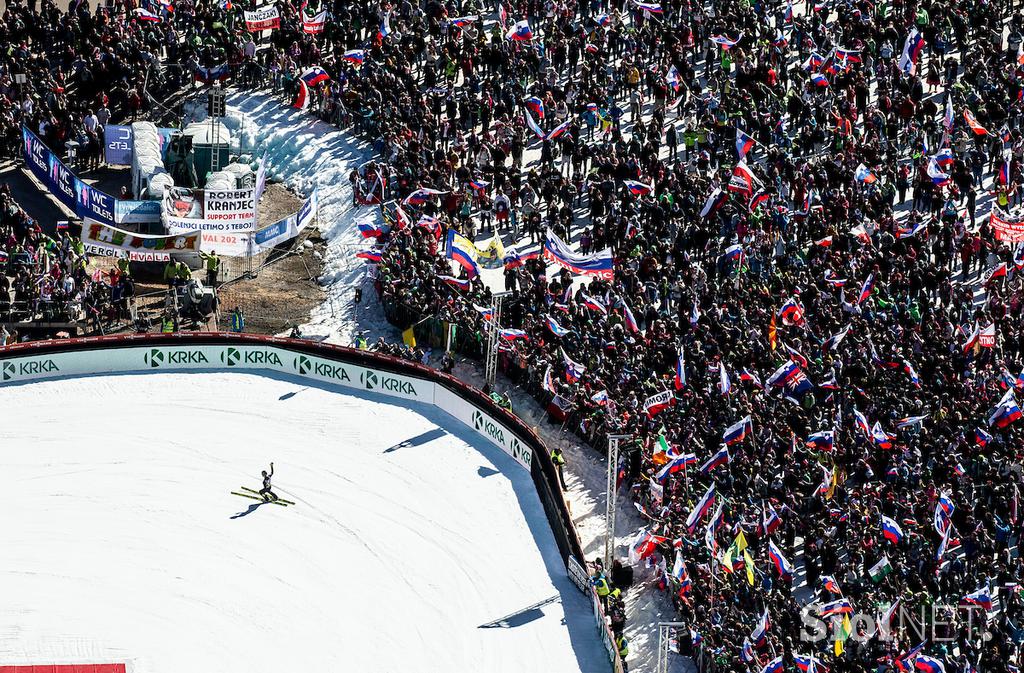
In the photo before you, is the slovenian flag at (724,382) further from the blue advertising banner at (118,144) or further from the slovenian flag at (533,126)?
the blue advertising banner at (118,144)

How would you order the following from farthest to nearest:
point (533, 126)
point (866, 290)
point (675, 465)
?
point (533, 126), point (866, 290), point (675, 465)

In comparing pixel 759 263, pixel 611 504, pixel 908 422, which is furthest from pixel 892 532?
pixel 759 263

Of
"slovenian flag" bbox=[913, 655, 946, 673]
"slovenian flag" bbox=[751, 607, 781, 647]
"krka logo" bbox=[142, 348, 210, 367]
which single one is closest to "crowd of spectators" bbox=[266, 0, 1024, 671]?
"slovenian flag" bbox=[751, 607, 781, 647]

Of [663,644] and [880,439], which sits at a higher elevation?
[880,439]

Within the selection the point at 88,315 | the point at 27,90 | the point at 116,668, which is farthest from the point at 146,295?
the point at 116,668

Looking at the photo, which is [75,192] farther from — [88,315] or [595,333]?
[595,333]

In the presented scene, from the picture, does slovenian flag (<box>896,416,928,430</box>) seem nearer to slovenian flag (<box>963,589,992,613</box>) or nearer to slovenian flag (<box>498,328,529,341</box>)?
slovenian flag (<box>963,589,992,613</box>)

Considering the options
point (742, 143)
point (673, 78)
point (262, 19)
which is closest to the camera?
point (742, 143)

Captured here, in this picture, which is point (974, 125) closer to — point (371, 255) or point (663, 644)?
point (371, 255)
